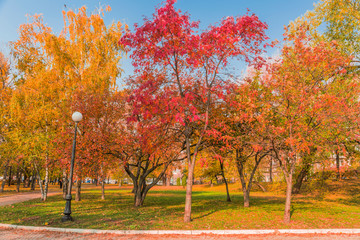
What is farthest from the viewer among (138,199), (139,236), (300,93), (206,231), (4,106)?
(4,106)

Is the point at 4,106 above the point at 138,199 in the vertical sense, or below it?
above

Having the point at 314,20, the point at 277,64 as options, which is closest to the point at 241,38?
the point at 277,64

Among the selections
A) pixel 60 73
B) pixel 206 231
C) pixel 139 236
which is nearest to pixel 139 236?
pixel 139 236

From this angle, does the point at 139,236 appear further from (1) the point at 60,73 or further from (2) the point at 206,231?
(1) the point at 60,73

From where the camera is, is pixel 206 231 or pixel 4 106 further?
pixel 4 106

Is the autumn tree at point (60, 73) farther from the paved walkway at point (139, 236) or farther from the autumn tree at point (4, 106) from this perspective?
the paved walkway at point (139, 236)

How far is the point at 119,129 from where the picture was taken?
617 inches

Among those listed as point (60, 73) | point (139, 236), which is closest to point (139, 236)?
point (139, 236)

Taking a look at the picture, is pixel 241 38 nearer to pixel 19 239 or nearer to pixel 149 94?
pixel 149 94

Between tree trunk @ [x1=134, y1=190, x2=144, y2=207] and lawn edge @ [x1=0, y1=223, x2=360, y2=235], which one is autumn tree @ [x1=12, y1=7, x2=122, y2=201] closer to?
tree trunk @ [x1=134, y1=190, x2=144, y2=207]

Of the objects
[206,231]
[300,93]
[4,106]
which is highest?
[4,106]

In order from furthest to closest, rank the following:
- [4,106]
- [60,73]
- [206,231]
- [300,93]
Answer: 1. [4,106]
2. [60,73]
3. [300,93]
4. [206,231]

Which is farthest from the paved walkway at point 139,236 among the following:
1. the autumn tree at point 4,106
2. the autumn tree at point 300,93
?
the autumn tree at point 4,106

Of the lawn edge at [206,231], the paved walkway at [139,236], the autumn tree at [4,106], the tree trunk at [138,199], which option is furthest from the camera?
the autumn tree at [4,106]
